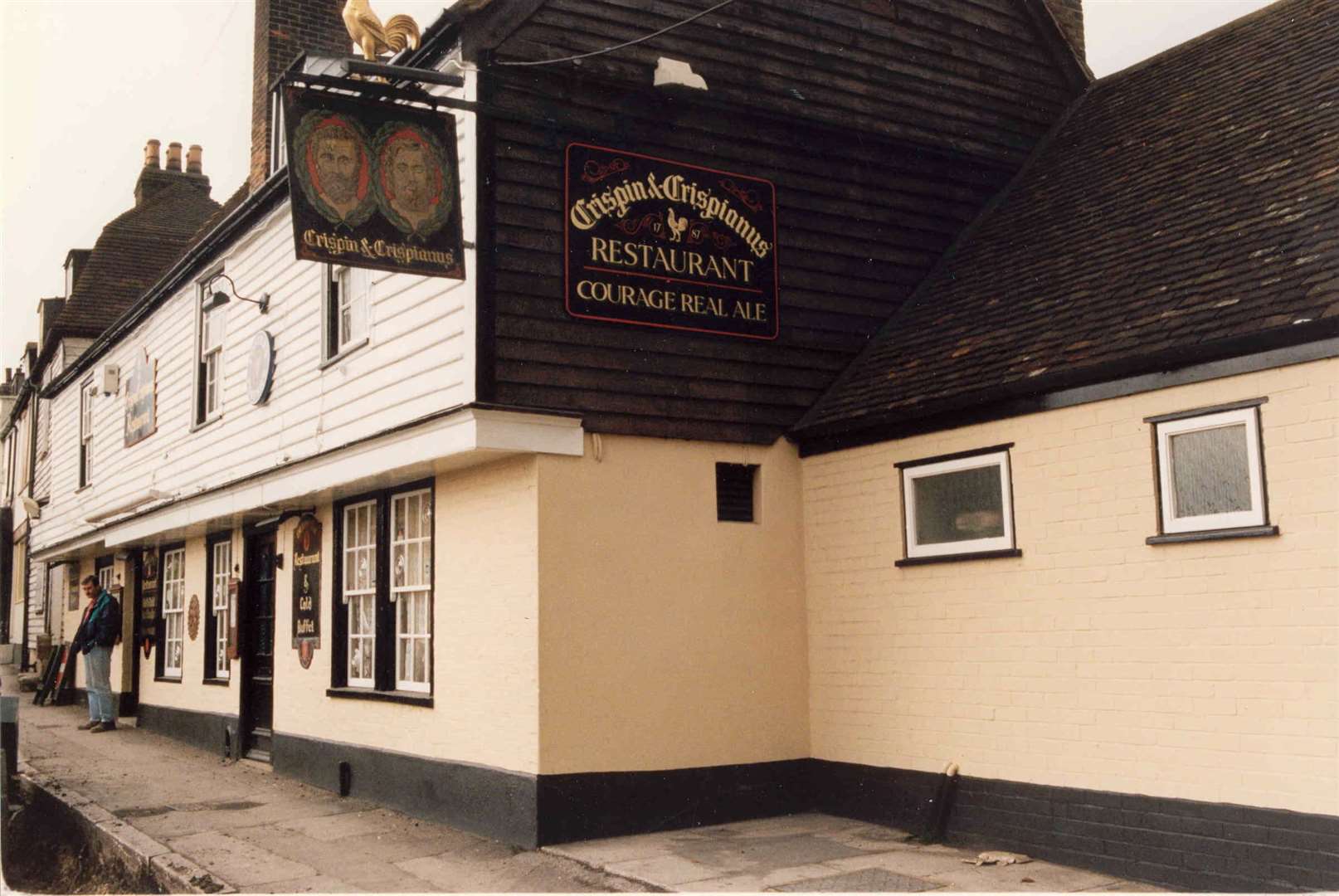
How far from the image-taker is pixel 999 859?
780 cm

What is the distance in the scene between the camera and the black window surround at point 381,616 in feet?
33.0

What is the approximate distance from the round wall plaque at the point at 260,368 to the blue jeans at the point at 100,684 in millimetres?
4960

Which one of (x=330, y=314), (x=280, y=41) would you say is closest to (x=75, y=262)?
(x=280, y=41)

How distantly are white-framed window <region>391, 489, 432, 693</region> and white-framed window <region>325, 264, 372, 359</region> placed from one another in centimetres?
162

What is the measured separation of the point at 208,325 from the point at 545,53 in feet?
25.9

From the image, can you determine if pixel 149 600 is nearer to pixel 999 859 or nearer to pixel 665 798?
pixel 665 798

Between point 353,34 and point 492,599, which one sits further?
point 353,34

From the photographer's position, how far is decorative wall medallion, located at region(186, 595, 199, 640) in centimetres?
1577

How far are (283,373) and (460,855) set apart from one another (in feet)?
20.1

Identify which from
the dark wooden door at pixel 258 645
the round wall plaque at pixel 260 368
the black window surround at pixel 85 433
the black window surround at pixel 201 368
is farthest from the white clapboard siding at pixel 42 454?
the round wall plaque at pixel 260 368

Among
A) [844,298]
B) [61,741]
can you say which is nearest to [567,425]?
[844,298]

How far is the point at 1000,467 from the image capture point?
848 cm

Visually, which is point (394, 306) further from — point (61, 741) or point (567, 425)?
point (61, 741)

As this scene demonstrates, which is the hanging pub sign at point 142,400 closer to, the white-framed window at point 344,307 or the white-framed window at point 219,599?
the white-framed window at point 219,599
